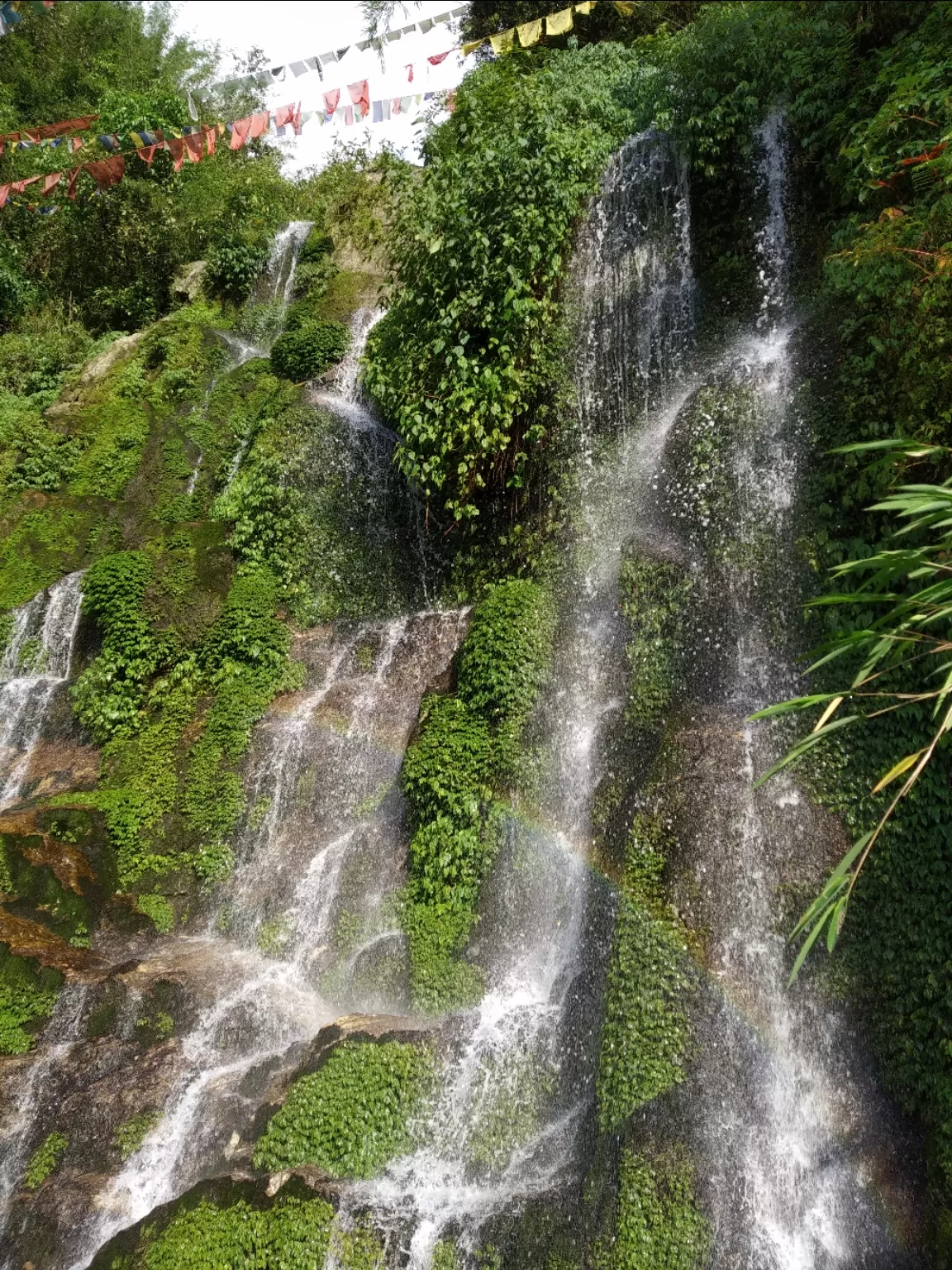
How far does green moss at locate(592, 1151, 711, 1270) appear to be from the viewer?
196 inches

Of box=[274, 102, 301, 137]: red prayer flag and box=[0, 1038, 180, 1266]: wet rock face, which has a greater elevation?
box=[274, 102, 301, 137]: red prayer flag

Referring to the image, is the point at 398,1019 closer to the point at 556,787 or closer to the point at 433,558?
the point at 556,787

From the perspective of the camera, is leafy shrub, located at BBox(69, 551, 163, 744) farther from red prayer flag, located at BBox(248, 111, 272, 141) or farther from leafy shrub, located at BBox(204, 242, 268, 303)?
red prayer flag, located at BBox(248, 111, 272, 141)

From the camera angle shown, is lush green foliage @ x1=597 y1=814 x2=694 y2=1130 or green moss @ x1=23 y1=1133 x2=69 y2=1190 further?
green moss @ x1=23 y1=1133 x2=69 y2=1190

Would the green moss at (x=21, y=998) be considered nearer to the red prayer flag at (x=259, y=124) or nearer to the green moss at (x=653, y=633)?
the green moss at (x=653, y=633)

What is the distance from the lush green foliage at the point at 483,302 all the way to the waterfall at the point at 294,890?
2121 mm

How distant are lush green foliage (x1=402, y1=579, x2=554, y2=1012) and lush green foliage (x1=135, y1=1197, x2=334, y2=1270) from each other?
1.91 meters

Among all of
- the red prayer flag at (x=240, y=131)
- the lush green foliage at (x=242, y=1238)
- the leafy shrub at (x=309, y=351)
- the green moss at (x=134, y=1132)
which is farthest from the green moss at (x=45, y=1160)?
the red prayer flag at (x=240, y=131)

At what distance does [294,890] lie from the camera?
8.48 meters

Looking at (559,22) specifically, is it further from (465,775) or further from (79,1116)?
(79,1116)

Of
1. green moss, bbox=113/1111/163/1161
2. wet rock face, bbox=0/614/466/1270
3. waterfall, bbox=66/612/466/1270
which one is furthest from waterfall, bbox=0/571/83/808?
green moss, bbox=113/1111/163/1161

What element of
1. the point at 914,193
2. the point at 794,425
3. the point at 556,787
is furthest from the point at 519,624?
the point at 914,193

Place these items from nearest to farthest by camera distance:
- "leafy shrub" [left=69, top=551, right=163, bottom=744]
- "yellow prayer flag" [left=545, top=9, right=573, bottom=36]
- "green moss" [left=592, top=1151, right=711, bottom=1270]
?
"green moss" [left=592, top=1151, right=711, bottom=1270]
"leafy shrub" [left=69, top=551, right=163, bottom=744]
"yellow prayer flag" [left=545, top=9, right=573, bottom=36]

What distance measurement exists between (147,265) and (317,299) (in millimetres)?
5098
